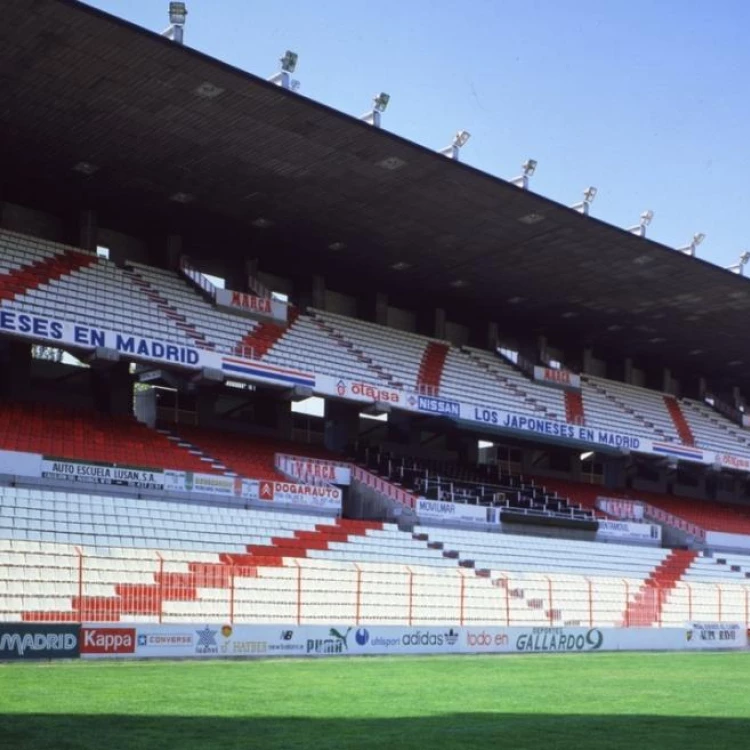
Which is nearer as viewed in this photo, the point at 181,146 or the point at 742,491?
the point at 181,146

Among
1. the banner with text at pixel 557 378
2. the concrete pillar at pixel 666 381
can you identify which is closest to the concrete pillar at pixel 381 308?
the banner with text at pixel 557 378

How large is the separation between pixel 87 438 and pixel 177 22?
10.8m

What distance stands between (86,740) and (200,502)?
1935cm

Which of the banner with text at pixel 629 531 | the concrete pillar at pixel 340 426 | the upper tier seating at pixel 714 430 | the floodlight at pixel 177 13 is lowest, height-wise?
the banner with text at pixel 629 531

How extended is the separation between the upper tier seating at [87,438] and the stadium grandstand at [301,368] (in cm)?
13

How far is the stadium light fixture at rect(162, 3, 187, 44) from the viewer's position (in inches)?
944

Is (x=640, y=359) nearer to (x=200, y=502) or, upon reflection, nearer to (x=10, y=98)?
(x=200, y=502)

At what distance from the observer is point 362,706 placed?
13273mm

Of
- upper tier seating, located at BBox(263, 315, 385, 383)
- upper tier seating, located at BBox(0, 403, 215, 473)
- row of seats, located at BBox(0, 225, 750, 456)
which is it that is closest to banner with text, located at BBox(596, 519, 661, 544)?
row of seats, located at BBox(0, 225, 750, 456)

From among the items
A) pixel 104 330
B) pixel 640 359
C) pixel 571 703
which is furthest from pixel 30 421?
pixel 640 359

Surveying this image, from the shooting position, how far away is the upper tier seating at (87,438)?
27469 millimetres

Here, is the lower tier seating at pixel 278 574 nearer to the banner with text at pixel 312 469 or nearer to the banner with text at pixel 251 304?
the banner with text at pixel 312 469

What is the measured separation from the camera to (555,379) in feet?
154

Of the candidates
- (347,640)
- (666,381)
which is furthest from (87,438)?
(666,381)
